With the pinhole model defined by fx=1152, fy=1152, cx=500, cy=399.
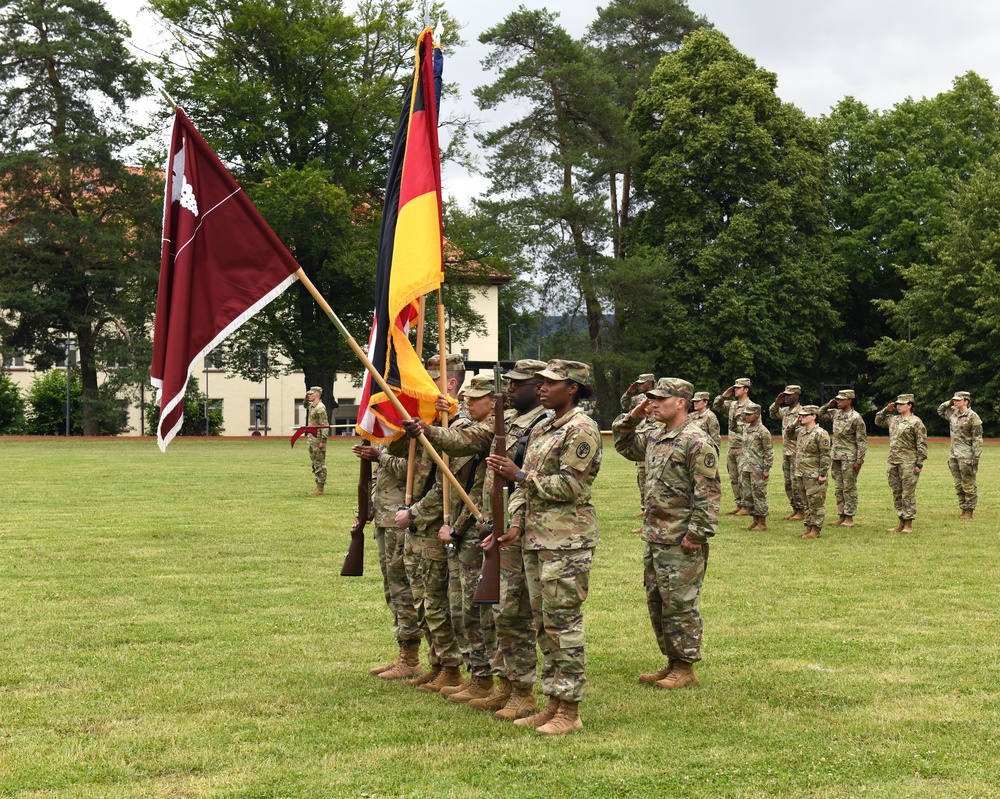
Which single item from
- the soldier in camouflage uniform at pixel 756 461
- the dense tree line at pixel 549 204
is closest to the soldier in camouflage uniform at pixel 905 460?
the soldier in camouflage uniform at pixel 756 461

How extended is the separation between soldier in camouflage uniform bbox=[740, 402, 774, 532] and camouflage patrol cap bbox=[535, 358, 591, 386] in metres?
11.6

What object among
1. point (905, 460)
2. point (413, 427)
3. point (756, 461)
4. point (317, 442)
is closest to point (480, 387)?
point (413, 427)

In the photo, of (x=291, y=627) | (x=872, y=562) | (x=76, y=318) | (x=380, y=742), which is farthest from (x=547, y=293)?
(x=380, y=742)

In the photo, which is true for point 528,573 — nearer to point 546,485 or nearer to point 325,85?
point 546,485

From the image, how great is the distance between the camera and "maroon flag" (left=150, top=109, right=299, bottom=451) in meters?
8.20

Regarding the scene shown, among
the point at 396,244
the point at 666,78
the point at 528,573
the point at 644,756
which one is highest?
the point at 666,78

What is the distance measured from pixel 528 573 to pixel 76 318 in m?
49.3

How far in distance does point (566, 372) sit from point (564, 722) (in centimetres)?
237

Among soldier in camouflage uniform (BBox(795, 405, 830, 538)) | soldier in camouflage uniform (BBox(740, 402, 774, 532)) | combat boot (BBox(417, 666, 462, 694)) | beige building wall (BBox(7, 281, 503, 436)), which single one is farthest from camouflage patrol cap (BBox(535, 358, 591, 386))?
beige building wall (BBox(7, 281, 503, 436))

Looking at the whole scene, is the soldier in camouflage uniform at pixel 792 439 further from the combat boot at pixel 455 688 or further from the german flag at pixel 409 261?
the german flag at pixel 409 261

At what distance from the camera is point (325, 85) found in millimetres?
50031

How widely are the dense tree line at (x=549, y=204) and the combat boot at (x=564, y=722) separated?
4037 cm

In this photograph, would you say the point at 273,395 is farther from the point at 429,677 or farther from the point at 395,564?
the point at 429,677

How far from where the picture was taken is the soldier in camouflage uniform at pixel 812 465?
1856 centimetres
